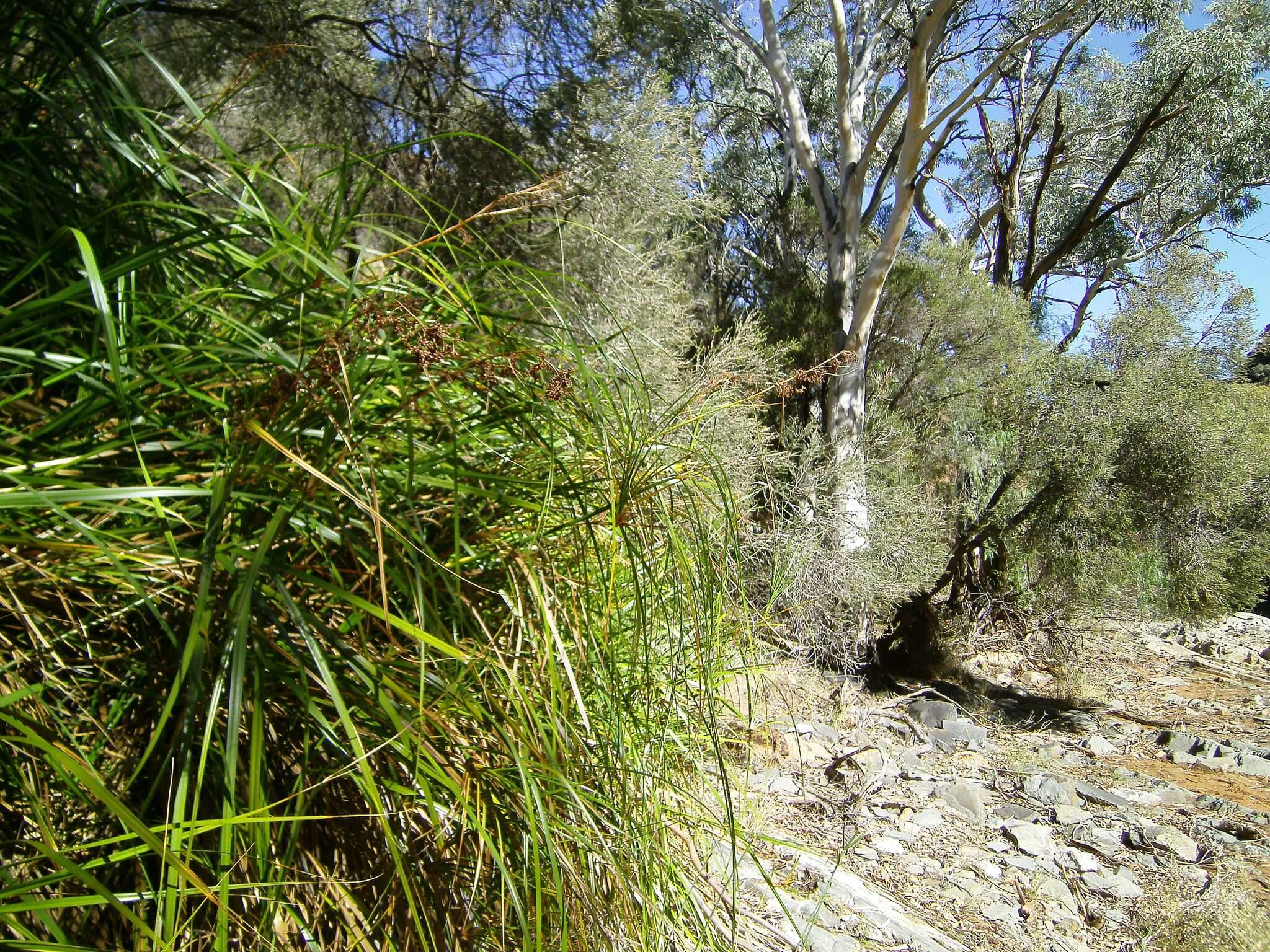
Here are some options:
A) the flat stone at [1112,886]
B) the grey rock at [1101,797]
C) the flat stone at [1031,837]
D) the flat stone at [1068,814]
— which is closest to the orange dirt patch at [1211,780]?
the grey rock at [1101,797]

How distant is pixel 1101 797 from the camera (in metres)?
6.62

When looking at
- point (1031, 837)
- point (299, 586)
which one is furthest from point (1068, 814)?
point (299, 586)

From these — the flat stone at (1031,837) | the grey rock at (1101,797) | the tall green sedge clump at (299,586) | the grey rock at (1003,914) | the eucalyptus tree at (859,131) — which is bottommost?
the grey rock at (1101,797)

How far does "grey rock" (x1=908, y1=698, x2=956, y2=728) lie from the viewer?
840 centimetres

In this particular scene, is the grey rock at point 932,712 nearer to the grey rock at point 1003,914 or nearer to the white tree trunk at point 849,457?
the white tree trunk at point 849,457

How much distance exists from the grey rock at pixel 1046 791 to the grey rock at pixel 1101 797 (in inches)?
7.2

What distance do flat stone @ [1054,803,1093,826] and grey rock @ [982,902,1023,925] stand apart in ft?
5.89

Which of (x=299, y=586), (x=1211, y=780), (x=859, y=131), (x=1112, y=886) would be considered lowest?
(x=1211, y=780)

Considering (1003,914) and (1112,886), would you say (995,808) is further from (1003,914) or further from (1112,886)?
(1003,914)

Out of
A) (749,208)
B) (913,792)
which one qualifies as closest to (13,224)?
(913,792)

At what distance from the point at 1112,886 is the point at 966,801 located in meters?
1.18

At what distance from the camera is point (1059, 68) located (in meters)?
13.0

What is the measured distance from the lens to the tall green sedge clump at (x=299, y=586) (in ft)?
3.47

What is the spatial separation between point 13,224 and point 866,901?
3609 millimetres
